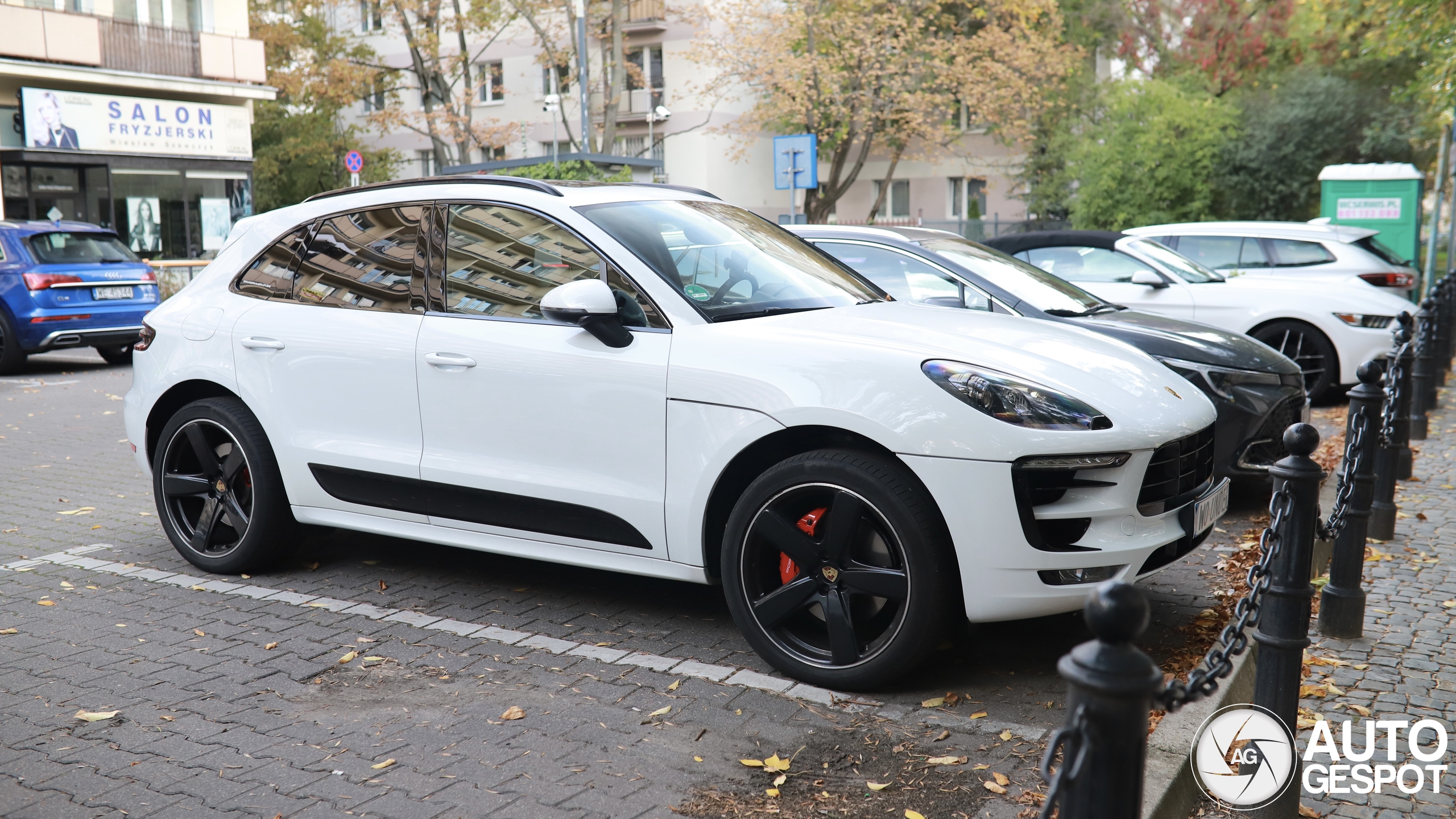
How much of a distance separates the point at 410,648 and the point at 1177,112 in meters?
30.4

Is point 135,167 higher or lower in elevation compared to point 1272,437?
higher

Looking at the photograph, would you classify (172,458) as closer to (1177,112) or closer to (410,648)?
(410,648)

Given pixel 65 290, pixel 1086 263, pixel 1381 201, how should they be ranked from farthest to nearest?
pixel 1381 201 → pixel 65 290 → pixel 1086 263

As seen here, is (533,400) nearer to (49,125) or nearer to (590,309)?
(590,309)

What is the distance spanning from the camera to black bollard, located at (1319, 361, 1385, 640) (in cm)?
462

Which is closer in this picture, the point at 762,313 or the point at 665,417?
the point at 665,417

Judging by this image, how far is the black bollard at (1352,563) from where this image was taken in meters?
4.62

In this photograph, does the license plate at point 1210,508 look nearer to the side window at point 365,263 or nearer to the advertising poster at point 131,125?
the side window at point 365,263

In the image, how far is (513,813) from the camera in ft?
10.2

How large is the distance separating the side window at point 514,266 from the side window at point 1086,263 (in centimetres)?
636

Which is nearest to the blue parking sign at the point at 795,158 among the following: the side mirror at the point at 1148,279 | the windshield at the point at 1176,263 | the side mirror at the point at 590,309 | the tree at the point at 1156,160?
the windshield at the point at 1176,263

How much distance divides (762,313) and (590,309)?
2.14 feet

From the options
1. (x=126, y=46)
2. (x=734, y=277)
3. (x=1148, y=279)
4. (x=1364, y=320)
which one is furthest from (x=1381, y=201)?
(x=126, y=46)

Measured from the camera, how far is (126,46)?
26.6 meters
